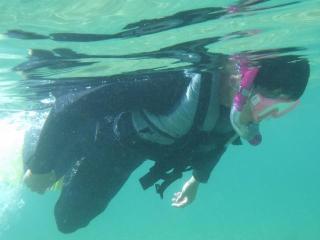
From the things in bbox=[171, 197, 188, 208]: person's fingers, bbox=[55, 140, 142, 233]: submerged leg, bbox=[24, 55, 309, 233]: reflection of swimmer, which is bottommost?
bbox=[171, 197, 188, 208]: person's fingers

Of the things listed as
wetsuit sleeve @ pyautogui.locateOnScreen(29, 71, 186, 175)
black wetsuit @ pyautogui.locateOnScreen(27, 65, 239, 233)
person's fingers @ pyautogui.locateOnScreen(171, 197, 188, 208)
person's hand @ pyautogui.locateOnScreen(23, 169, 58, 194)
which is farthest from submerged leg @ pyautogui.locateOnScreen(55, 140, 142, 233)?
person's fingers @ pyautogui.locateOnScreen(171, 197, 188, 208)

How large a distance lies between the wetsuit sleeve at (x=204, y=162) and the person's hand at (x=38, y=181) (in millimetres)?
2724

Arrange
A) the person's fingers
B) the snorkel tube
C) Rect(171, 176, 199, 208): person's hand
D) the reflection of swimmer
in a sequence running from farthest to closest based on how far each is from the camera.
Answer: Rect(171, 176, 199, 208): person's hand → the person's fingers → the reflection of swimmer → the snorkel tube

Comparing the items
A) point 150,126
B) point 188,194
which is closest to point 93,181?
point 150,126

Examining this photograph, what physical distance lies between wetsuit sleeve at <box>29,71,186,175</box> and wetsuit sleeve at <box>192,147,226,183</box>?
3.46 feet

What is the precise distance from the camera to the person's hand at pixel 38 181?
7.72 metres

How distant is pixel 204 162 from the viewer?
7.41 meters

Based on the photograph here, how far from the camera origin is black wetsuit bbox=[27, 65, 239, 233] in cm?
692

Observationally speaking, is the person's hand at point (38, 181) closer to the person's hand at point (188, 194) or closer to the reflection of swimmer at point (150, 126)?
the reflection of swimmer at point (150, 126)

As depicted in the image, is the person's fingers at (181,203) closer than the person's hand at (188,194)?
Yes

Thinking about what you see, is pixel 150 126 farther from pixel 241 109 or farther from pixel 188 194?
pixel 188 194

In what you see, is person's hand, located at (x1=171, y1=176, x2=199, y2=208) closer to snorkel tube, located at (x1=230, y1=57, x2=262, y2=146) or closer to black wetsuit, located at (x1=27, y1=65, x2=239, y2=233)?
black wetsuit, located at (x1=27, y1=65, x2=239, y2=233)

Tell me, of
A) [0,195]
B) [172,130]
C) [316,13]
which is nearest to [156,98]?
[172,130]

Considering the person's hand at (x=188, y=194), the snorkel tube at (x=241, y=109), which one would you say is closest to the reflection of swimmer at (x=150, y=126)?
the snorkel tube at (x=241, y=109)
